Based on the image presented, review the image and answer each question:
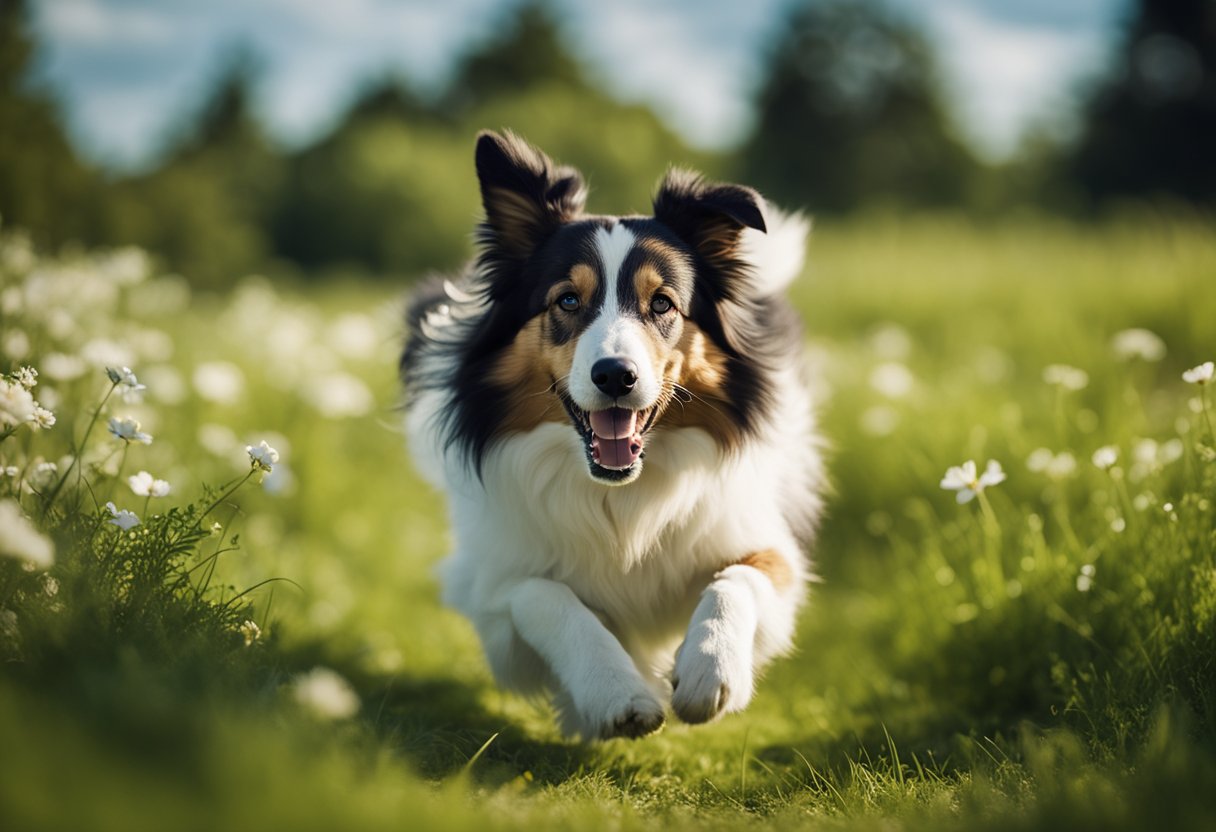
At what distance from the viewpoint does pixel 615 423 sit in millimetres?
3252

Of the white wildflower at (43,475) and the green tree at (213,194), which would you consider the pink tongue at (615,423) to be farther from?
the green tree at (213,194)

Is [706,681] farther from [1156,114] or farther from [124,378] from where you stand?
[1156,114]

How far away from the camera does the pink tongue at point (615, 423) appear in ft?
10.7

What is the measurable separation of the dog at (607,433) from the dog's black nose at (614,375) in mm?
102

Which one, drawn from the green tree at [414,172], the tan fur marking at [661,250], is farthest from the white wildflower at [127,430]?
the green tree at [414,172]

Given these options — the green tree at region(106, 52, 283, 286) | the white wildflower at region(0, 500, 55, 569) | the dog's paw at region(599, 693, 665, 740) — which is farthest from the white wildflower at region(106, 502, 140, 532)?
the green tree at region(106, 52, 283, 286)

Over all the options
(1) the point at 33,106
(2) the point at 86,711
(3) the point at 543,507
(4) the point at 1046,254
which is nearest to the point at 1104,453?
(3) the point at 543,507

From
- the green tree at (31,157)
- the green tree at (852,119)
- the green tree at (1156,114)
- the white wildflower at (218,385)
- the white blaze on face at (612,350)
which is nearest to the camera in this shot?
the white blaze on face at (612,350)

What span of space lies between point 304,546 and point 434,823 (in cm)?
429

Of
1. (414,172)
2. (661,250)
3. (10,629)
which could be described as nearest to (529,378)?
(661,250)

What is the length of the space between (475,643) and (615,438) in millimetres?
2272

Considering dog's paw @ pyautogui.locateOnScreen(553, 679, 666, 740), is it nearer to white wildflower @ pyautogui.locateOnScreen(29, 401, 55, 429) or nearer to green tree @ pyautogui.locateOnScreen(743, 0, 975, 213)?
white wildflower @ pyautogui.locateOnScreen(29, 401, 55, 429)

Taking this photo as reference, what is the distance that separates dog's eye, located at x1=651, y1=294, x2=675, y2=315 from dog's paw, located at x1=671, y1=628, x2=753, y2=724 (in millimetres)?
1164

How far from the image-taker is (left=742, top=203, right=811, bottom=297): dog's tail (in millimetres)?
4188
